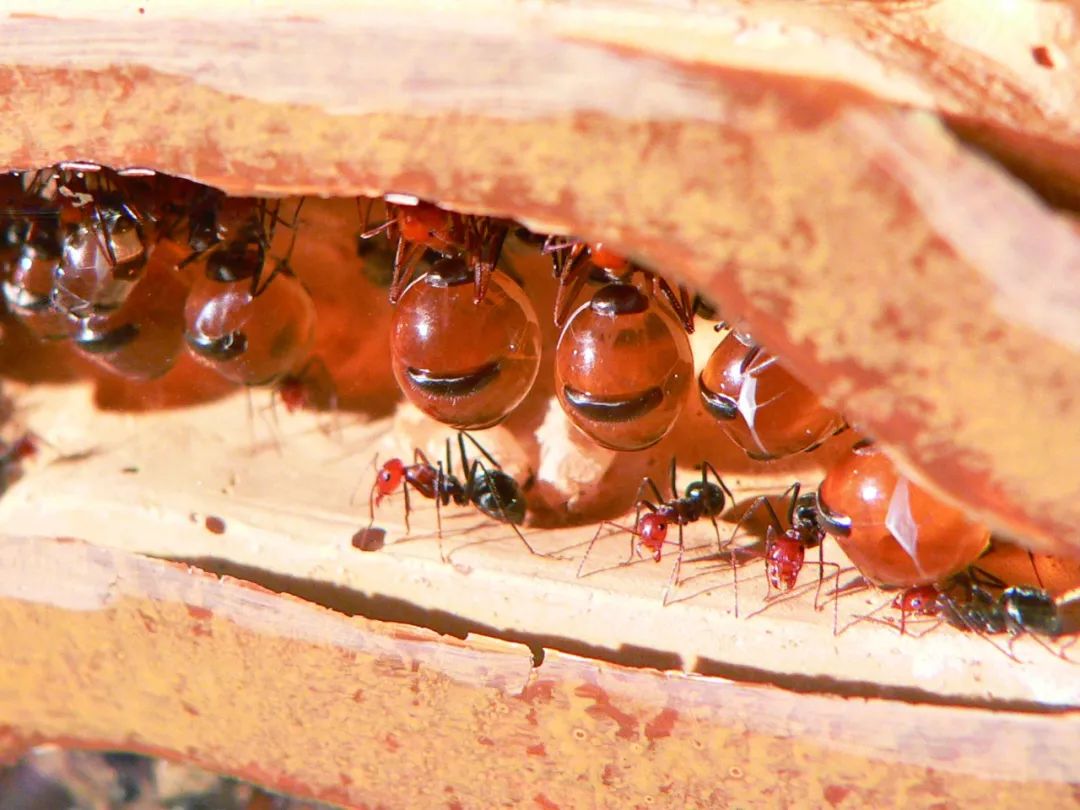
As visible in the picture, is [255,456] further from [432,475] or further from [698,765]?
[698,765]

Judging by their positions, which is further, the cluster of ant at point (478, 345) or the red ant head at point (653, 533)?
the red ant head at point (653, 533)

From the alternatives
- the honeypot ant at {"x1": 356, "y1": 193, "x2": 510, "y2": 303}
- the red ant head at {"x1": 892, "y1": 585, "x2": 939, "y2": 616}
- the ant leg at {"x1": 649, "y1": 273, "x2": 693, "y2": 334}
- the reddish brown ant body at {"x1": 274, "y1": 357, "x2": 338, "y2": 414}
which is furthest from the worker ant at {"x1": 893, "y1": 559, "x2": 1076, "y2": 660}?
the reddish brown ant body at {"x1": 274, "y1": 357, "x2": 338, "y2": 414}

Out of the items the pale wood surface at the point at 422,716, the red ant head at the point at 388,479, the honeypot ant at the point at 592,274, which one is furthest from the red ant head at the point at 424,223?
the pale wood surface at the point at 422,716

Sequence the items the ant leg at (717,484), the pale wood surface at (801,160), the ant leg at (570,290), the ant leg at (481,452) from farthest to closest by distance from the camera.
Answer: the ant leg at (481,452) < the ant leg at (717,484) < the ant leg at (570,290) < the pale wood surface at (801,160)

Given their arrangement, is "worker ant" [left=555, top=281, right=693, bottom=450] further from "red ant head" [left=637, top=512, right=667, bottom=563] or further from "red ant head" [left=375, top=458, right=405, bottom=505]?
"red ant head" [left=375, top=458, right=405, bottom=505]

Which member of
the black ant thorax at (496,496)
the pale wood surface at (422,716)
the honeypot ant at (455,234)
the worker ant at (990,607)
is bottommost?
the pale wood surface at (422,716)

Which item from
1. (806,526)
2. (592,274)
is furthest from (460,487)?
(806,526)

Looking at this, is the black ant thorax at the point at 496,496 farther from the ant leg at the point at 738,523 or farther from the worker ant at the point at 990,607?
the worker ant at the point at 990,607
